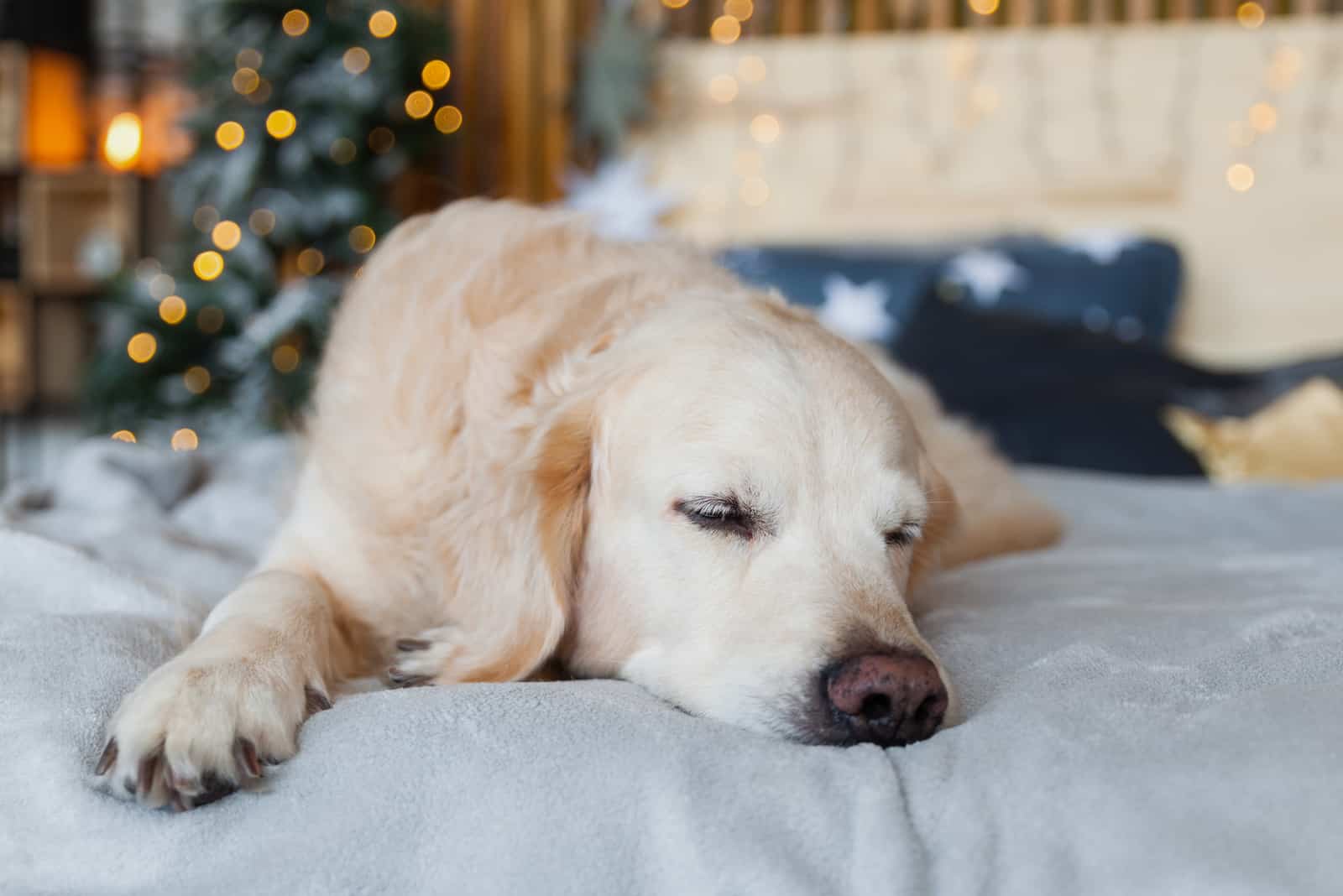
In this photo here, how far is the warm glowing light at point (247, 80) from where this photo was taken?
4031 mm

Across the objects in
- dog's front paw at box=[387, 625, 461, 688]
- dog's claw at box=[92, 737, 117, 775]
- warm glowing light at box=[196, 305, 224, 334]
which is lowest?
warm glowing light at box=[196, 305, 224, 334]

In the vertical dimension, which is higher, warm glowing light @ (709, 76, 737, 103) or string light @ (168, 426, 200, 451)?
warm glowing light @ (709, 76, 737, 103)

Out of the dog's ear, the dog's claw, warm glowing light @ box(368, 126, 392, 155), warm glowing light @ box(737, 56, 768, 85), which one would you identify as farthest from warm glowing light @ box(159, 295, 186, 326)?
the dog's claw

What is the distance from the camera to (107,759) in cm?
99

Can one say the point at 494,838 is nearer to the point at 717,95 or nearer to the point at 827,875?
the point at 827,875

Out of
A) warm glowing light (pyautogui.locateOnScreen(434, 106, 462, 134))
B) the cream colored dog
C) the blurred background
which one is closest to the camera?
the cream colored dog

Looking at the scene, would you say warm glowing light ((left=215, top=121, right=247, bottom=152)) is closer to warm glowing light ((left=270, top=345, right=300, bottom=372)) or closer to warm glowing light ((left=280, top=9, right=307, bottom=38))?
warm glowing light ((left=280, top=9, right=307, bottom=38))

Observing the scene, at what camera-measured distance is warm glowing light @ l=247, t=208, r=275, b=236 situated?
13.4 ft

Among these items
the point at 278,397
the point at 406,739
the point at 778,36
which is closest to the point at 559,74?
the point at 778,36

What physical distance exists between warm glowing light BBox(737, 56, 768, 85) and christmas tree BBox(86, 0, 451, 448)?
4.03 feet

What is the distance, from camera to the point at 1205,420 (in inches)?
117

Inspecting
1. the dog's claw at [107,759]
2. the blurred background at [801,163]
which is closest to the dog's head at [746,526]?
the dog's claw at [107,759]

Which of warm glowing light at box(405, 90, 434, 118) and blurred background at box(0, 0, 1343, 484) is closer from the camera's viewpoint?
blurred background at box(0, 0, 1343, 484)

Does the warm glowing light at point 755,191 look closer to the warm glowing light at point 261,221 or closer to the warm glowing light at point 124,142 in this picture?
the warm glowing light at point 261,221
